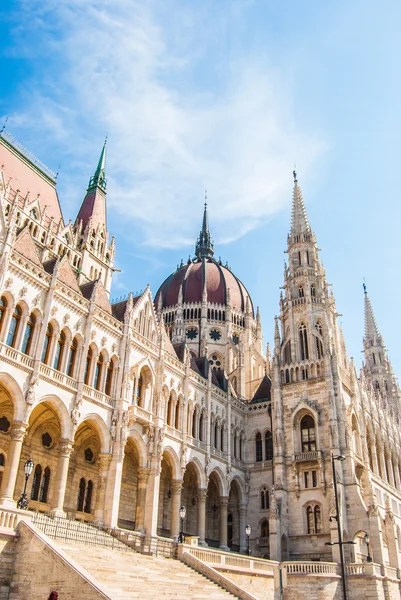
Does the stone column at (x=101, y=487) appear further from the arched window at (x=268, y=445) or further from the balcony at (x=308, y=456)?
the arched window at (x=268, y=445)

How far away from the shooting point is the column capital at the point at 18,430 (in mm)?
23438

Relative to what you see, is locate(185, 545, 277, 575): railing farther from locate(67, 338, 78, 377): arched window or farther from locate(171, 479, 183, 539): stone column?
locate(67, 338, 78, 377): arched window

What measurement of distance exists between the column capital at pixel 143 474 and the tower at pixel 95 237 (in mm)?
14892

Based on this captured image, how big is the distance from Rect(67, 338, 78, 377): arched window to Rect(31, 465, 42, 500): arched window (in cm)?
526

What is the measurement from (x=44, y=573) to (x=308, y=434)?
2729 cm

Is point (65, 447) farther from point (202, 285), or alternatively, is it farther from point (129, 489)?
point (202, 285)

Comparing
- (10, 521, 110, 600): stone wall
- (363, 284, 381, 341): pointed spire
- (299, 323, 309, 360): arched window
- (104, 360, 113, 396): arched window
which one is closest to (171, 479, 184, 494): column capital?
(104, 360, 113, 396): arched window

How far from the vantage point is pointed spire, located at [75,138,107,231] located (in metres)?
45.6

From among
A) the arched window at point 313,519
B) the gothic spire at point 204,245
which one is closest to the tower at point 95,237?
the arched window at point 313,519

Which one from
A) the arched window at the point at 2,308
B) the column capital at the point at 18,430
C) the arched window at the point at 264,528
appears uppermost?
the arched window at the point at 2,308

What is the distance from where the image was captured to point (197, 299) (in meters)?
63.8

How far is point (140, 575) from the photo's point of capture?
68.3 ft

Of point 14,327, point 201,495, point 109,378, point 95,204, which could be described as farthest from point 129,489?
point 95,204

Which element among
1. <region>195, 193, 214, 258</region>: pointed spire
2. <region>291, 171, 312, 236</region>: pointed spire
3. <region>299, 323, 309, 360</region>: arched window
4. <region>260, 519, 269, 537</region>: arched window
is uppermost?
<region>195, 193, 214, 258</region>: pointed spire
